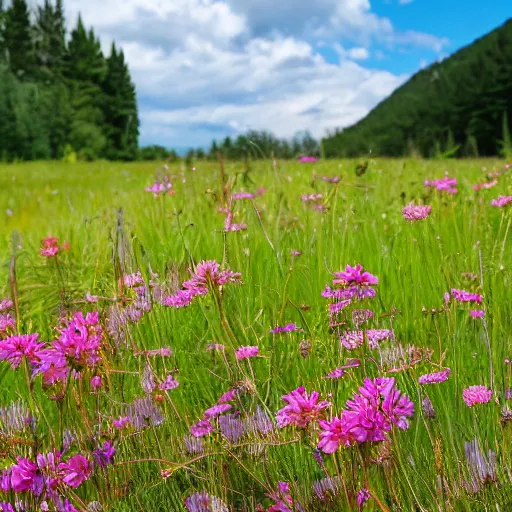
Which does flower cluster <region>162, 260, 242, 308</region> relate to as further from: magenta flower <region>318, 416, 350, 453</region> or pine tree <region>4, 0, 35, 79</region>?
pine tree <region>4, 0, 35, 79</region>

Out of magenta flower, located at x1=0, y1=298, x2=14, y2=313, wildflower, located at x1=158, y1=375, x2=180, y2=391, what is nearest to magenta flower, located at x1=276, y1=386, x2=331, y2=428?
wildflower, located at x1=158, y1=375, x2=180, y2=391

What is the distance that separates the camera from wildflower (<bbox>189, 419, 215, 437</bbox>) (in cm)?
125

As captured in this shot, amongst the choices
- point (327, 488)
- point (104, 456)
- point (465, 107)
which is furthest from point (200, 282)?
point (465, 107)

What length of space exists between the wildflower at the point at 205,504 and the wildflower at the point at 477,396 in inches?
21.4

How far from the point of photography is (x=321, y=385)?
1.39 m

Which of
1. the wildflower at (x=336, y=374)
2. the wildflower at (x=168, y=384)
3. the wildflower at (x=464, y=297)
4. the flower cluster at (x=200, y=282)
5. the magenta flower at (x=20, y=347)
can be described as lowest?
the wildflower at (x=168, y=384)

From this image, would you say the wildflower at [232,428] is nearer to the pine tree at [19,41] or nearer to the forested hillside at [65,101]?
the forested hillside at [65,101]

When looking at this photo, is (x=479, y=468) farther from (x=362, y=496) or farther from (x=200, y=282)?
(x=200, y=282)

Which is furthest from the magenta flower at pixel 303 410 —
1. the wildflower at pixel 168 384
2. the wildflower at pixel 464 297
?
the wildflower at pixel 464 297

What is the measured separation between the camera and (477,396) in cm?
120

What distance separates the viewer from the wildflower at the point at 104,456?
123cm

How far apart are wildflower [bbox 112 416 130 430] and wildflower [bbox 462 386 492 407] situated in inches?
29.5

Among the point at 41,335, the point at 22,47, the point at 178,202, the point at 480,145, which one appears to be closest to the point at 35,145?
the point at 22,47

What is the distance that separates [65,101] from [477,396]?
3317cm
